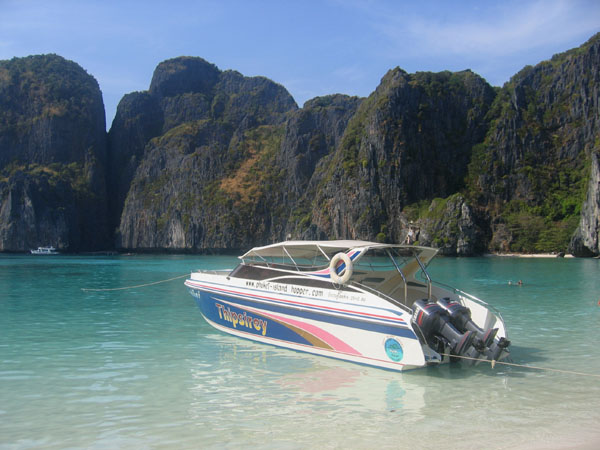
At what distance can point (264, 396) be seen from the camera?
25.3ft

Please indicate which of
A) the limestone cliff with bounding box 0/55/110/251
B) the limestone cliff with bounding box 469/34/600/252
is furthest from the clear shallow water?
the limestone cliff with bounding box 0/55/110/251

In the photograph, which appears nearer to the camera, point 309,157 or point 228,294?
point 228,294

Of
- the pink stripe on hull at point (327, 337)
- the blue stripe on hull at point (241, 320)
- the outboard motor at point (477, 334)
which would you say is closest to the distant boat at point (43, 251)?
the blue stripe on hull at point (241, 320)

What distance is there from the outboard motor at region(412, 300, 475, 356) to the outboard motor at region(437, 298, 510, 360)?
134 millimetres

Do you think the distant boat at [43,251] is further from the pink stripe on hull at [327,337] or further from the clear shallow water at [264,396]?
the pink stripe on hull at [327,337]

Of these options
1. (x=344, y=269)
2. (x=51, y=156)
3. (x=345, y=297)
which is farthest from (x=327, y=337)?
(x=51, y=156)

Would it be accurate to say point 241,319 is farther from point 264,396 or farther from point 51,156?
point 51,156

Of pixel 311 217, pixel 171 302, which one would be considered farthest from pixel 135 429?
pixel 311 217

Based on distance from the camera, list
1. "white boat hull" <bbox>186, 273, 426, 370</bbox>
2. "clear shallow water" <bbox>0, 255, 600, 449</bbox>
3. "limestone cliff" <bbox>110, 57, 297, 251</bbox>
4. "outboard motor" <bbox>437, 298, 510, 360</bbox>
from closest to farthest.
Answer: "clear shallow water" <bbox>0, 255, 600, 449</bbox>, "white boat hull" <bbox>186, 273, 426, 370</bbox>, "outboard motor" <bbox>437, 298, 510, 360</bbox>, "limestone cliff" <bbox>110, 57, 297, 251</bbox>

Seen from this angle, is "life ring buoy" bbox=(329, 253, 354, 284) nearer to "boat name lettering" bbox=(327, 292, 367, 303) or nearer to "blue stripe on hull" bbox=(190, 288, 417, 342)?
"boat name lettering" bbox=(327, 292, 367, 303)

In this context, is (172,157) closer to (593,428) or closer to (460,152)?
(460,152)

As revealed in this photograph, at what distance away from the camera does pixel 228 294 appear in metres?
11.8

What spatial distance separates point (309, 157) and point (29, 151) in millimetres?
80637

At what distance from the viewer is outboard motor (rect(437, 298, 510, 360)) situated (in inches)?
341
